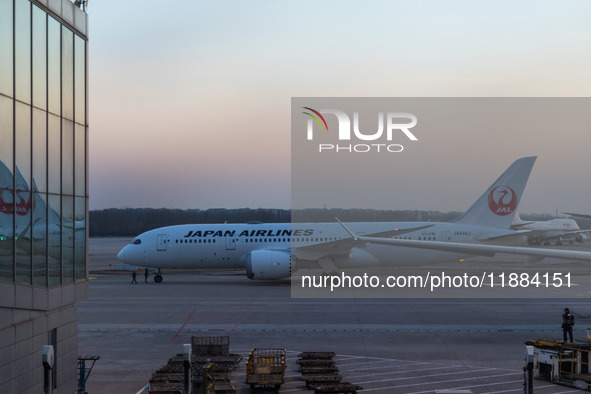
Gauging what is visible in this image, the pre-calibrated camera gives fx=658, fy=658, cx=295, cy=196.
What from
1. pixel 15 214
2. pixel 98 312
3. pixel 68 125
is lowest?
pixel 98 312

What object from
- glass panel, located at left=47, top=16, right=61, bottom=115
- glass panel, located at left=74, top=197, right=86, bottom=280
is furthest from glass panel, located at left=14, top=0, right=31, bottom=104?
glass panel, located at left=74, top=197, right=86, bottom=280

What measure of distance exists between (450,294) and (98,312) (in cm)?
1937

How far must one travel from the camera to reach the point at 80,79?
56.1 ft

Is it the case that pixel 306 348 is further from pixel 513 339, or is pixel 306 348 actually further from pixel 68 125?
pixel 68 125

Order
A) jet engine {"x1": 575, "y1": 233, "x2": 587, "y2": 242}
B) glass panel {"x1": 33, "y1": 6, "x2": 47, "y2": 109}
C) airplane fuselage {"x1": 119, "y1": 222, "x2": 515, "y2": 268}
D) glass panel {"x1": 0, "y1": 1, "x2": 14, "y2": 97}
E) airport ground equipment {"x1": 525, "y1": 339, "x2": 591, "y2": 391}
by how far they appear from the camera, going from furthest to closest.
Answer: jet engine {"x1": 575, "y1": 233, "x2": 587, "y2": 242}
airplane fuselage {"x1": 119, "y1": 222, "x2": 515, "y2": 268}
airport ground equipment {"x1": 525, "y1": 339, "x2": 591, "y2": 391}
glass panel {"x1": 33, "y1": 6, "x2": 47, "y2": 109}
glass panel {"x1": 0, "y1": 1, "x2": 14, "y2": 97}

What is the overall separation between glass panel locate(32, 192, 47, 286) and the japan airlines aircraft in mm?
26921

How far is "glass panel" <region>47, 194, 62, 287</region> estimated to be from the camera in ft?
50.4

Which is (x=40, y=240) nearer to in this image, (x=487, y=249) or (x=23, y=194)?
(x=23, y=194)

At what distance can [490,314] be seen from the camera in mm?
30094

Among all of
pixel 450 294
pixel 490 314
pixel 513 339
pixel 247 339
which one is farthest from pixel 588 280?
pixel 247 339

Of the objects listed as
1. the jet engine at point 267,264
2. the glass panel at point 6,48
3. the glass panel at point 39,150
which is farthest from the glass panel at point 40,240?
the jet engine at point 267,264

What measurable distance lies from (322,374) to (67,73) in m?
10.5

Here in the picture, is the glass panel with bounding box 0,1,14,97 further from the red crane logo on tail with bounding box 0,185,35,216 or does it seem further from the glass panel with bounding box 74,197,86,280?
the glass panel with bounding box 74,197,86,280

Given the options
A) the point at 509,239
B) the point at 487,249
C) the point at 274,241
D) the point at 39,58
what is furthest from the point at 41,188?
the point at 509,239
